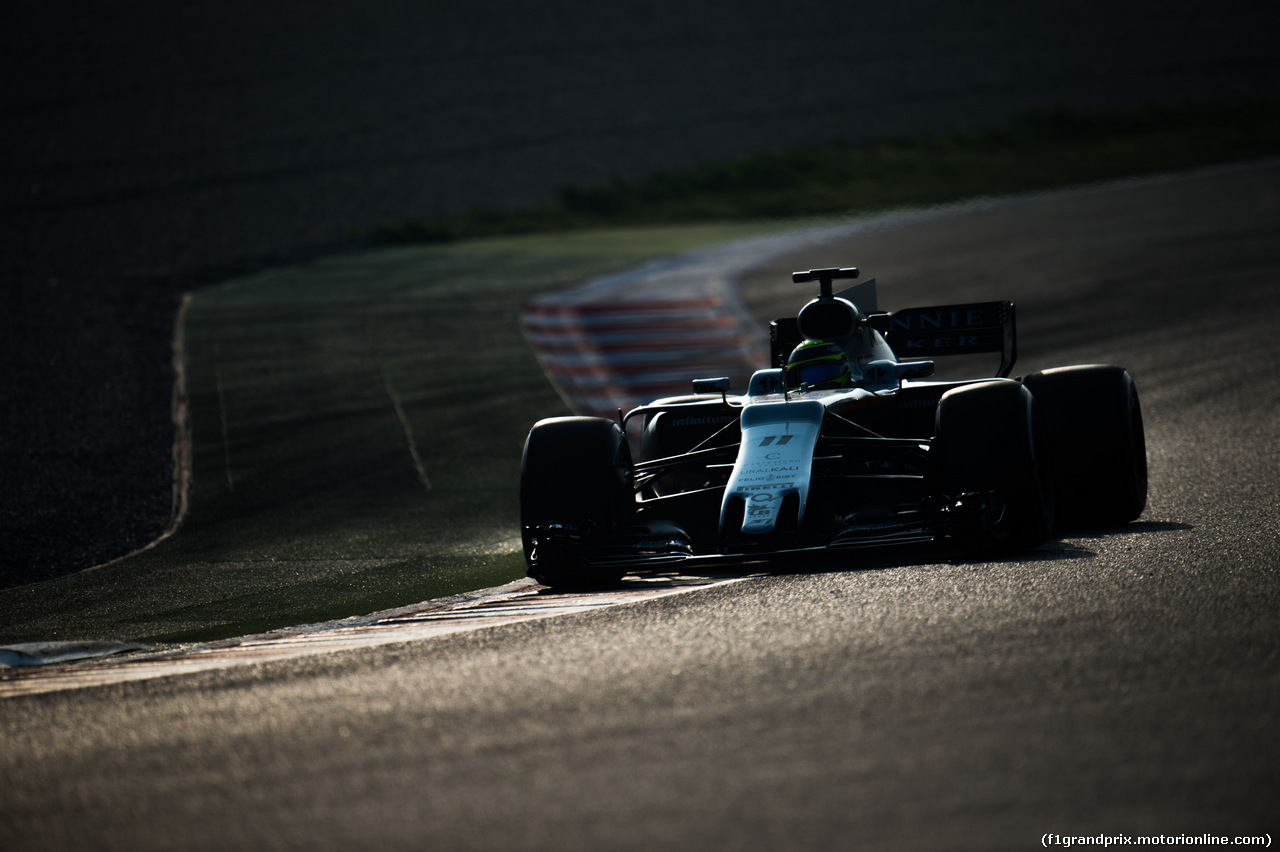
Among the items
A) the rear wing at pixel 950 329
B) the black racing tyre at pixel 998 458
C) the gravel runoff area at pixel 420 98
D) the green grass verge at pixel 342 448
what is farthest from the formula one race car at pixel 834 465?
the gravel runoff area at pixel 420 98

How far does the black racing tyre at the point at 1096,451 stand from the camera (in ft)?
23.4

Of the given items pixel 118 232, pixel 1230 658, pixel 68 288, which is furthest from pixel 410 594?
pixel 118 232

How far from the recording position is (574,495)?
6.97 meters

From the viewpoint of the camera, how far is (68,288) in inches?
754

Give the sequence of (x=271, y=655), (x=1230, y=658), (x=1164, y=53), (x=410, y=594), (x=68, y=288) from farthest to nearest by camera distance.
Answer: (x=1164, y=53) < (x=68, y=288) < (x=410, y=594) < (x=271, y=655) < (x=1230, y=658)

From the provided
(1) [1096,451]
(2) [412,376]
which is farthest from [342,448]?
(1) [1096,451]

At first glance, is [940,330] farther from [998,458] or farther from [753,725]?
[753,725]

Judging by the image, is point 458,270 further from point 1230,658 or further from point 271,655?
point 1230,658

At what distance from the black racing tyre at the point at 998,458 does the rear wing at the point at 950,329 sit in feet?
7.43

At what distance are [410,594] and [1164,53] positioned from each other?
31260 mm

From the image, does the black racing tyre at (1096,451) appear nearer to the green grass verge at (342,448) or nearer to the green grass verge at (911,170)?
the green grass verge at (342,448)

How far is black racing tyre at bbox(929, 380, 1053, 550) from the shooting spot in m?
6.05

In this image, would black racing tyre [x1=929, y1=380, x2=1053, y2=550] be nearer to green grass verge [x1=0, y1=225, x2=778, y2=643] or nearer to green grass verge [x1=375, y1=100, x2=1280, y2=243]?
green grass verge [x1=0, y1=225, x2=778, y2=643]

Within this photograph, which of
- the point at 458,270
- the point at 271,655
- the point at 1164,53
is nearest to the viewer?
the point at 271,655
